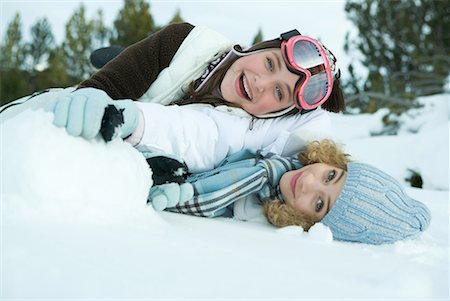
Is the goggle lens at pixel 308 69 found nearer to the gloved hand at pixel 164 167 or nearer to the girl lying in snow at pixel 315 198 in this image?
the girl lying in snow at pixel 315 198

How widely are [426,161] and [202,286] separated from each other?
97.7 inches

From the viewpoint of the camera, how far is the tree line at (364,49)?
6.98 meters

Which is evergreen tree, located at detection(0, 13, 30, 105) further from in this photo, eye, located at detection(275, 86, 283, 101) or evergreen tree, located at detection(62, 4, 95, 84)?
eye, located at detection(275, 86, 283, 101)

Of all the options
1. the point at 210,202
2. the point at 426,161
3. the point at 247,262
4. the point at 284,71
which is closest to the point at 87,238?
the point at 247,262

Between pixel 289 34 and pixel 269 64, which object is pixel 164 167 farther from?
pixel 289 34

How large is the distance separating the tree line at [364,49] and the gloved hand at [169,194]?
Result: 11.9ft

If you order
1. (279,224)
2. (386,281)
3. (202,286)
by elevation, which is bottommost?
(279,224)

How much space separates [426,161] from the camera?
291 cm

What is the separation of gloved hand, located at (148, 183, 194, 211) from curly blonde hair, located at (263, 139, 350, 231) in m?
0.26

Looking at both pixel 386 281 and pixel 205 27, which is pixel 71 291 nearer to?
pixel 386 281

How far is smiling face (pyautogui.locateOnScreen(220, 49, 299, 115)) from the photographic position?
164cm

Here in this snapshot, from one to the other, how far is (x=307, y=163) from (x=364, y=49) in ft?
30.0

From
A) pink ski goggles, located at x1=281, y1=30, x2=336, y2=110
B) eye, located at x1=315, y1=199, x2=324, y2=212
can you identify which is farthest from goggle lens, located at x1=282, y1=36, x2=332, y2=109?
eye, located at x1=315, y1=199, x2=324, y2=212

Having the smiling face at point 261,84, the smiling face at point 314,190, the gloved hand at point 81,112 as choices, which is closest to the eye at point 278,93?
the smiling face at point 261,84
